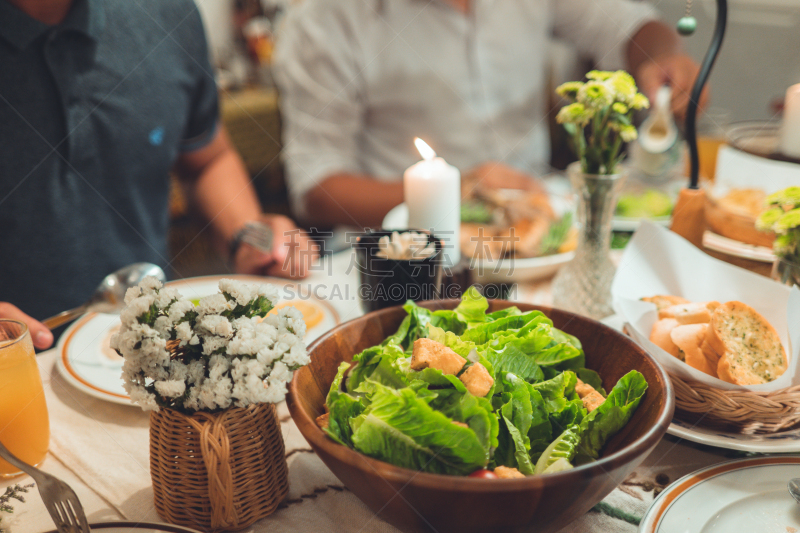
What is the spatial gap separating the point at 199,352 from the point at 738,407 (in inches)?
24.4

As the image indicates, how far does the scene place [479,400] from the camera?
542 mm

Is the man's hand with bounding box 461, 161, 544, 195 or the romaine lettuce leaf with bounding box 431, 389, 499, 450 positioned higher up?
the man's hand with bounding box 461, 161, 544, 195

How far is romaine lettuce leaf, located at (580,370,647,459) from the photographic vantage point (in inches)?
22.1

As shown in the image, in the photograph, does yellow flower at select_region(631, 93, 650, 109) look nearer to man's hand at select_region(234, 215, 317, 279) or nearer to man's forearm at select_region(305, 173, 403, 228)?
man's hand at select_region(234, 215, 317, 279)

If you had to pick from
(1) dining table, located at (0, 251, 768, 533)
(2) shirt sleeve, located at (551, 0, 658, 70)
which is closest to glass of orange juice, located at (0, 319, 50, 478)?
(1) dining table, located at (0, 251, 768, 533)

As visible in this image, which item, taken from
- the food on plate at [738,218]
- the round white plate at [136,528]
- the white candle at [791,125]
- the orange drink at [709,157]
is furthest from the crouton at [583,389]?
the orange drink at [709,157]

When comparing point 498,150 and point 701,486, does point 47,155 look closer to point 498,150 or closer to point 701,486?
point 701,486

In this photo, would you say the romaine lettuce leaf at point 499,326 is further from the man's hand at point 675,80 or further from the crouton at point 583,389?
the man's hand at point 675,80

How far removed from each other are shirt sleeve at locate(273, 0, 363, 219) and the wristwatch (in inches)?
32.3

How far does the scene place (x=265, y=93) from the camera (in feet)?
12.9

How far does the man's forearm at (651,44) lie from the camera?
6.78 feet

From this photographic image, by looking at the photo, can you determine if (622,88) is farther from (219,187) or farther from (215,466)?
(219,187)

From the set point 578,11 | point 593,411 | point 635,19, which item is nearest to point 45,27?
point 593,411

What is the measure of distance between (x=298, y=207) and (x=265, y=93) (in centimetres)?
195
